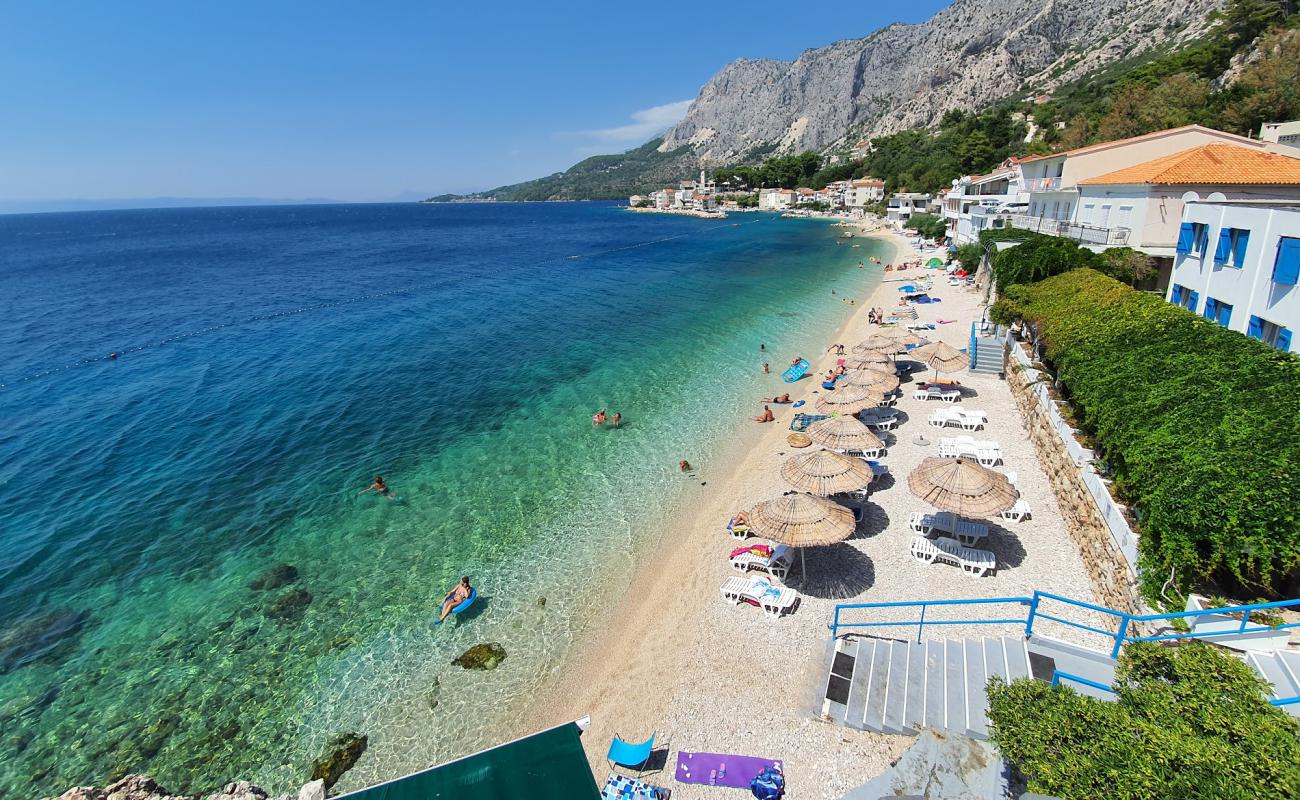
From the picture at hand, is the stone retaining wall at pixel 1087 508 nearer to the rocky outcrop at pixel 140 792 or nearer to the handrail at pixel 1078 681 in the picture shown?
the handrail at pixel 1078 681

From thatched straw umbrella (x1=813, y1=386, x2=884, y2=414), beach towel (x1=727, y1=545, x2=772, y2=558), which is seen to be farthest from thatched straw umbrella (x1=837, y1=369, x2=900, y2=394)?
beach towel (x1=727, y1=545, x2=772, y2=558)

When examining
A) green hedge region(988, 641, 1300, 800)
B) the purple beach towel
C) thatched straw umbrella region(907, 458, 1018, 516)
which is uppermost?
green hedge region(988, 641, 1300, 800)

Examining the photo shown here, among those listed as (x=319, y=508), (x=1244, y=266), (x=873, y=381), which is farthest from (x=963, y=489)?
(x=319, y=508)

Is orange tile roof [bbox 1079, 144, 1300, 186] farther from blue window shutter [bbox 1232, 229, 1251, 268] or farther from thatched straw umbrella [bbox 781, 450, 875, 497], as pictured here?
thatched straw umbrella [bbox 781, 450, 875, 497]

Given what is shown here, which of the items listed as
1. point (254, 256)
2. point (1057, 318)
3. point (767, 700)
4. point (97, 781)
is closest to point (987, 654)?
point (767, 700)

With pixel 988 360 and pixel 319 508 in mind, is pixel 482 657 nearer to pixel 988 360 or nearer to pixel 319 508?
pixel 319 508

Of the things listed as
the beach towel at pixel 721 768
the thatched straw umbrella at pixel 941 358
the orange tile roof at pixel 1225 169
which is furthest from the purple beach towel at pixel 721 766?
the orange tile roof at pixel 1225 169
